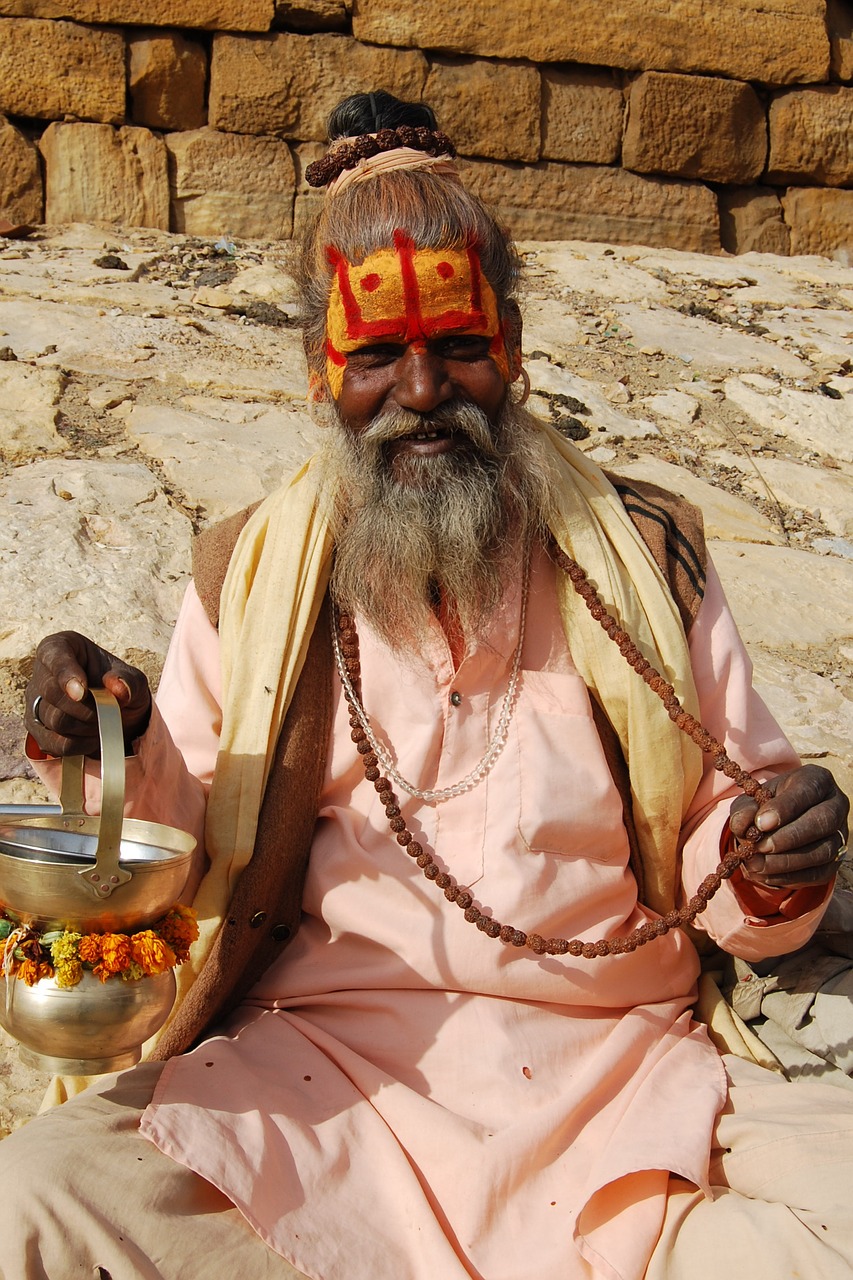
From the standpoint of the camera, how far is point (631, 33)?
8352mm

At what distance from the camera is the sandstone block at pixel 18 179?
25.0ft

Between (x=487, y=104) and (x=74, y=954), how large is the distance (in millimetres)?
7620

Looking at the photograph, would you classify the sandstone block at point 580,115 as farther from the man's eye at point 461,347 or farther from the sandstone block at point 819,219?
the man's eye at point 461,347

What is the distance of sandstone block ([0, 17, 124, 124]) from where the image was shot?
7.65 m

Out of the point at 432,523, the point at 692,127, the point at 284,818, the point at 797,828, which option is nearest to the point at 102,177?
the point at 692,127

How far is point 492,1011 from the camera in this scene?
233 centimetres

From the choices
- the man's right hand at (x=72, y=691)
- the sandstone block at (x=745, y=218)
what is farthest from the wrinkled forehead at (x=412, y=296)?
the sandstone block at (x=745, y=218)

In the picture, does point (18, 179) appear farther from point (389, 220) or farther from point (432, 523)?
point (432, 523)

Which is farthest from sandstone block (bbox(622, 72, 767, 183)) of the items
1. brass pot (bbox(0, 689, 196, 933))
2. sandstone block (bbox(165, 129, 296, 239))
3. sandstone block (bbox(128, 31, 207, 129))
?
brass pot (bbox(0, 689, 196, 933))

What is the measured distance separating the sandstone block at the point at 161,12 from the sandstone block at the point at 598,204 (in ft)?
5.66

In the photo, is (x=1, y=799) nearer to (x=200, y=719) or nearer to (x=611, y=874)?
(x=200, y=719)

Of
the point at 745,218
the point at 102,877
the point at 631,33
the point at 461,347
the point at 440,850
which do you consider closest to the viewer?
the point at 102,877

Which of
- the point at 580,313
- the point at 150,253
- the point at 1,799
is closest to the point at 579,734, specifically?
the point at 1,799

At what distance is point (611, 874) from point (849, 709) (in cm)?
172
